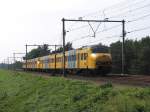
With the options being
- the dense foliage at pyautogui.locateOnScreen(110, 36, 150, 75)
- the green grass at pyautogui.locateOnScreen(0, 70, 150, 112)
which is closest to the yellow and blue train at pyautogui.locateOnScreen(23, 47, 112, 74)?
the green grass at pyautogui.locateOnScreen(0, 70, 150, 112)

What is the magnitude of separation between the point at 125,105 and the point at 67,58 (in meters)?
37.6

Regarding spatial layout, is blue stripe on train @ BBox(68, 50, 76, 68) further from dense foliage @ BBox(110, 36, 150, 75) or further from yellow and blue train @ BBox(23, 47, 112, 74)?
dense foliage @ BBox(110, 36, 150, 75)

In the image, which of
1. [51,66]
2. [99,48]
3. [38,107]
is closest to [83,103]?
[38,107]

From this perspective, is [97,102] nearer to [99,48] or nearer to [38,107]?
[38,107]

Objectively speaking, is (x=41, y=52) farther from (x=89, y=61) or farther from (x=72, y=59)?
(x=89, y=61)

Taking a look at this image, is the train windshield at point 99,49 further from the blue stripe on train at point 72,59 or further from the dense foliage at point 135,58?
the dense foliage at point 135,58

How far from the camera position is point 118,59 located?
81312 millimetres

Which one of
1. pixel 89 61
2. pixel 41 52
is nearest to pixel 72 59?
pixel 89 61

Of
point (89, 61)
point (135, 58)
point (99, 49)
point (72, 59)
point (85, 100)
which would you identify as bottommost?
point (85, 100)

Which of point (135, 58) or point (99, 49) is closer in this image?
point (99, 49)

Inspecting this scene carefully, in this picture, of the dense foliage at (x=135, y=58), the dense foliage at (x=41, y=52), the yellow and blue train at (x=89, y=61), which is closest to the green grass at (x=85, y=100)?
the yellow and blue train at (x=89, y=61)

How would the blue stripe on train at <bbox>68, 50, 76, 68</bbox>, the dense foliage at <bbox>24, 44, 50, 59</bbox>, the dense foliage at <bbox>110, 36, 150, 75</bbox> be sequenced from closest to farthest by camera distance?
1. the blue stripe on train at <bbox>68, 50, 76, 68</bbox>
2. the dense foliage at <bbox>110, 36, 150, 75</bbox>
3. the dense foliage at <bbox>24, 44, 50, 59</bbox>

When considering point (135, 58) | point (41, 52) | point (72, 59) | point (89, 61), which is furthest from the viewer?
point (41, 52)

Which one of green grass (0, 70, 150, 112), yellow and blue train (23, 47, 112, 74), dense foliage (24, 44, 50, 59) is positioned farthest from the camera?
dense foliage (24, 44, 50, 59)
